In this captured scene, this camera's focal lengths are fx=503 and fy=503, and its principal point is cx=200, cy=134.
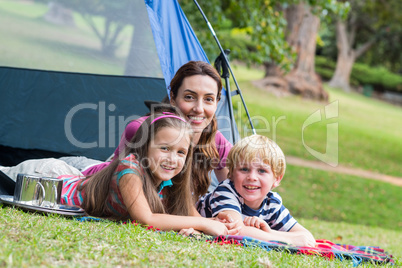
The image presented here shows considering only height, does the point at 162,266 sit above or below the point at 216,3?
below

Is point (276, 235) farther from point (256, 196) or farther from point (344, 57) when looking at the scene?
point (344, 57)

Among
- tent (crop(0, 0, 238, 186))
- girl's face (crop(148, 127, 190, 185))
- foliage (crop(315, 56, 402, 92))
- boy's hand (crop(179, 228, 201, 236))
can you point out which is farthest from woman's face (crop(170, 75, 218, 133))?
foliage (crop(315, 56, 402, 92))

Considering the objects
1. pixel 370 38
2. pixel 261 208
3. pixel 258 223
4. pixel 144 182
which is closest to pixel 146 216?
pixel 144 182

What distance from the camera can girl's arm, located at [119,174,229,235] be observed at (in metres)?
2.62

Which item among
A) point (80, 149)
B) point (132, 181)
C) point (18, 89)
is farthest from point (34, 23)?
point (132, 181)

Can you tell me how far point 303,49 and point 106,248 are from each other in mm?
12547

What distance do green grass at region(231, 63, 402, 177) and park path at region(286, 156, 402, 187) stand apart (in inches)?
9.4

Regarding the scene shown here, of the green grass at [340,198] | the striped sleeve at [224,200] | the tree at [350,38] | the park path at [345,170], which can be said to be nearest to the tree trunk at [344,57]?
the tree at [350,38]

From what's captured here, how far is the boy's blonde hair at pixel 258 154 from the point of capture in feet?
9.55

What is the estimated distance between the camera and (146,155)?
2.78m

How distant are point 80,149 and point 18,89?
2.67ft

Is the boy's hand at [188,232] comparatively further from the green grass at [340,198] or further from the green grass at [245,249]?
the green grass at [340,198]

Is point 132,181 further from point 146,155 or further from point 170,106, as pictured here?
point 170,106

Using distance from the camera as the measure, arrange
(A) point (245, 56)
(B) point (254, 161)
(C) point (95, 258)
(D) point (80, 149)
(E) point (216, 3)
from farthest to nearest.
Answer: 1. (A) point (245, 56)
2. (E) point (216, 3)
3. (D) point (80, 149)
4. (B) point (254, 161)
5. (C) point (95, 258)
